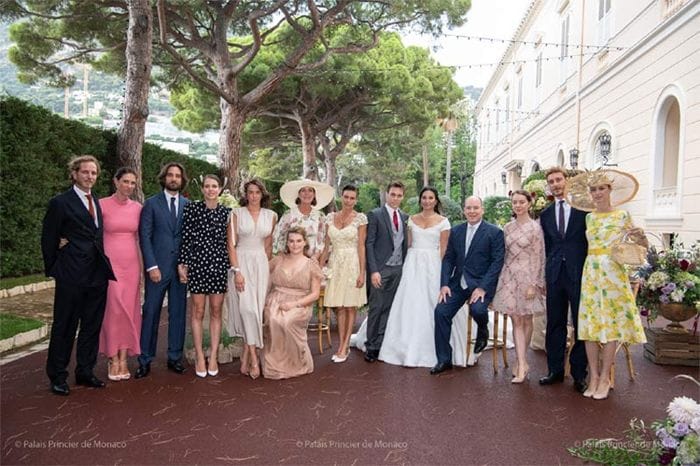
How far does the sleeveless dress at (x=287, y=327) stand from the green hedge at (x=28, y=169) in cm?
489

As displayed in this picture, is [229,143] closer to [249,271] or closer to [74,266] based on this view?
[249,271]

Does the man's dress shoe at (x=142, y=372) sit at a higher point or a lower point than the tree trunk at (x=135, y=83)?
lower

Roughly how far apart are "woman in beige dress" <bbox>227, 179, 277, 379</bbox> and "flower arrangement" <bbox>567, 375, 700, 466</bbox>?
2.68 m

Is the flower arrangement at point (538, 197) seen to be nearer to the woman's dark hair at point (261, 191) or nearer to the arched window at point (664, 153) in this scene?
the woman's dark hair at point (261, 191)

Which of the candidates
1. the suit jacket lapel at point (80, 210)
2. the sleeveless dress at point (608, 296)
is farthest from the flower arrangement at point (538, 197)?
the suit jacket lapel at point (80, 210)

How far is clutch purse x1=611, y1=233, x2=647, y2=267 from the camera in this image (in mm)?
3830

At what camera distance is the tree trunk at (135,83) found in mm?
8219

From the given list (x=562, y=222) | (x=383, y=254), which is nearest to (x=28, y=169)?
(x=383, y=254)

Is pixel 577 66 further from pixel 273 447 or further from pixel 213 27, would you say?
pixel 273 447

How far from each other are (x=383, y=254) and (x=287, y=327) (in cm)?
126

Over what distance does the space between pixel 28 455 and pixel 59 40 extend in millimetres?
12176

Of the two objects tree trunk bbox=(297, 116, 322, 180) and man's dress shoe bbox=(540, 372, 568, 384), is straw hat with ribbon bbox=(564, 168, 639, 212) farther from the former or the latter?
tree trunk bbox=(297, 116, 322, 180)

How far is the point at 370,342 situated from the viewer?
5199mm

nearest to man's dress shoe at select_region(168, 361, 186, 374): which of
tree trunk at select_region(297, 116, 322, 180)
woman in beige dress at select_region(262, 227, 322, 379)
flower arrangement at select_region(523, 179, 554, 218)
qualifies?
woman in beige dress at select_region(262, 227, 322, 379)
